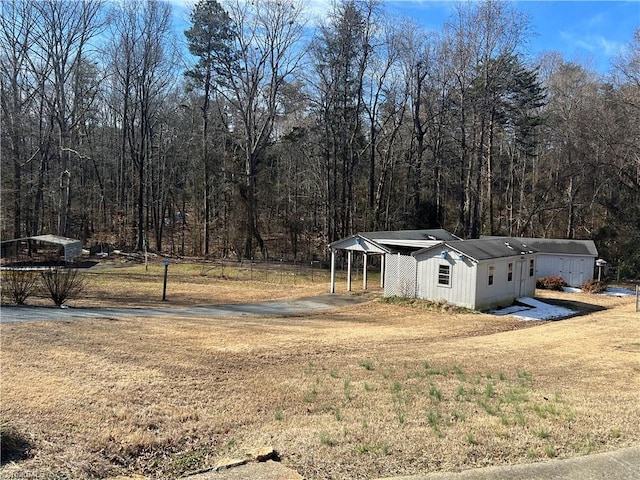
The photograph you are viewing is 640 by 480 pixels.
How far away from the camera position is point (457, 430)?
222 inches

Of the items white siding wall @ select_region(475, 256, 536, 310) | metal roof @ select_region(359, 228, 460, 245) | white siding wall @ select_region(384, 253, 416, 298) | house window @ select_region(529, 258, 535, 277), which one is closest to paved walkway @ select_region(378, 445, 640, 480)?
white siding wall @ select_region(475, 256, 536, 310)

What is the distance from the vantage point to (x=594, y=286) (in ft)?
84.7

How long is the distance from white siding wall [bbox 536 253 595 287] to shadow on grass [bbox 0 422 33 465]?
1074 inches

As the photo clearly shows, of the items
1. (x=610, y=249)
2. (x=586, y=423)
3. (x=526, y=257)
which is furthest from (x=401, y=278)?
(x=610, y=249)

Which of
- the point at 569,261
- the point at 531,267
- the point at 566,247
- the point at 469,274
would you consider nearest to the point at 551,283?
the point at 569,261

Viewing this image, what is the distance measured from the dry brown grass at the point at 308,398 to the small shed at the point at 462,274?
19.0ft

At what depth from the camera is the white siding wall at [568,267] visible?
88.5 ft

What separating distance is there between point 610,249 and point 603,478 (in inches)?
1346

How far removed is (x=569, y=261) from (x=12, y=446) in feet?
91.1

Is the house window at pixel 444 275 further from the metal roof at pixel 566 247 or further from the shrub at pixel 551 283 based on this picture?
the metal roof at pixel 566 247

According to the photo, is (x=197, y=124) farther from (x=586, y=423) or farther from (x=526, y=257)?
(x=586, y=423)

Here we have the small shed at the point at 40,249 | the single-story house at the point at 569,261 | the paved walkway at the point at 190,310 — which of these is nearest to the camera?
the paved walkway at the point at 190,310

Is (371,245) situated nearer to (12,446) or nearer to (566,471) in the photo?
(566,471)

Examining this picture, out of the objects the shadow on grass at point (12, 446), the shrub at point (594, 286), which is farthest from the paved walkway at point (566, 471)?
the shrub at point (594, 286)
